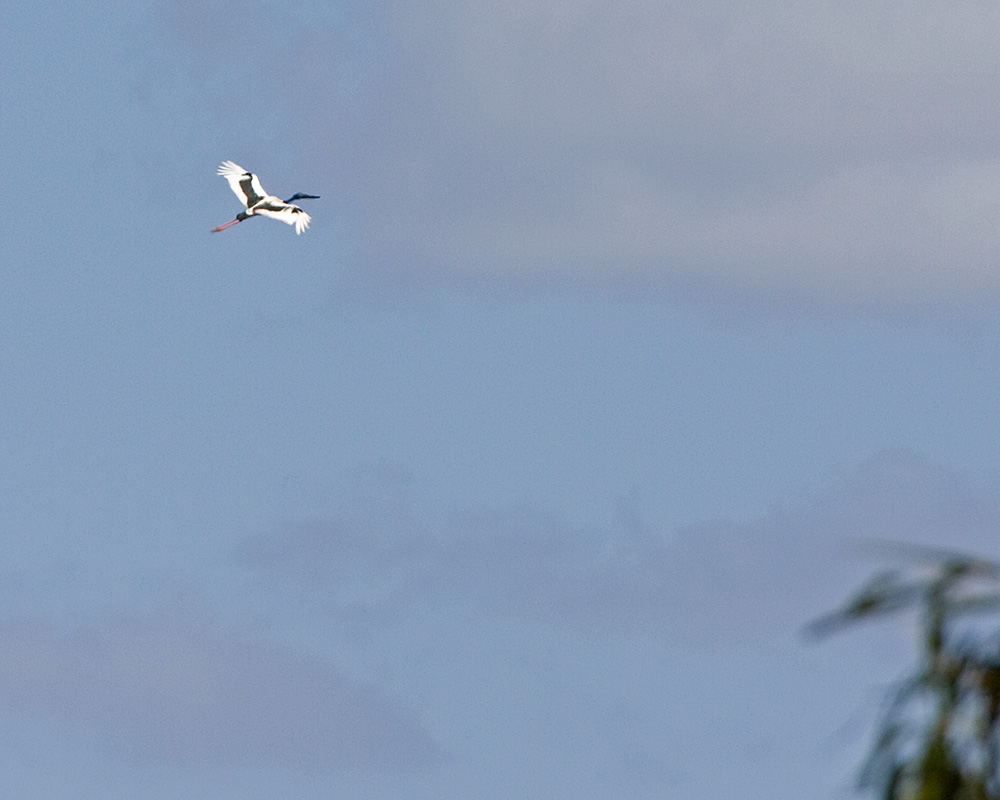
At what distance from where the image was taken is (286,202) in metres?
98.2

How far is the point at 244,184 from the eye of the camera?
9981 centimetres

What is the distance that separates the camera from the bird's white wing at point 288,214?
315 feet

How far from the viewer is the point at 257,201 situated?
9888 cm

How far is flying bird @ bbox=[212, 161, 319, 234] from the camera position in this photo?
9669 centimetres

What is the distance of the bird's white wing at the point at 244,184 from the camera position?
99356 millimetres

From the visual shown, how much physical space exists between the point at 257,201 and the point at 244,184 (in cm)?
137

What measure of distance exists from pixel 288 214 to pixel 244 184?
3.77 m

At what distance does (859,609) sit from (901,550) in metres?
0.81

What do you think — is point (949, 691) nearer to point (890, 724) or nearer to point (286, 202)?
point (890, 724)

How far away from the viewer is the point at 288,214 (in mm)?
97000

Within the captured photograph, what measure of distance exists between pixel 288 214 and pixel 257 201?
2.45 m

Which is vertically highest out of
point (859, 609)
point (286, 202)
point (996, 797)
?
point (286, 202)

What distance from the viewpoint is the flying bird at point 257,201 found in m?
96.7

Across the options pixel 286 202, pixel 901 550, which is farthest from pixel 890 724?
pixel 286 202
